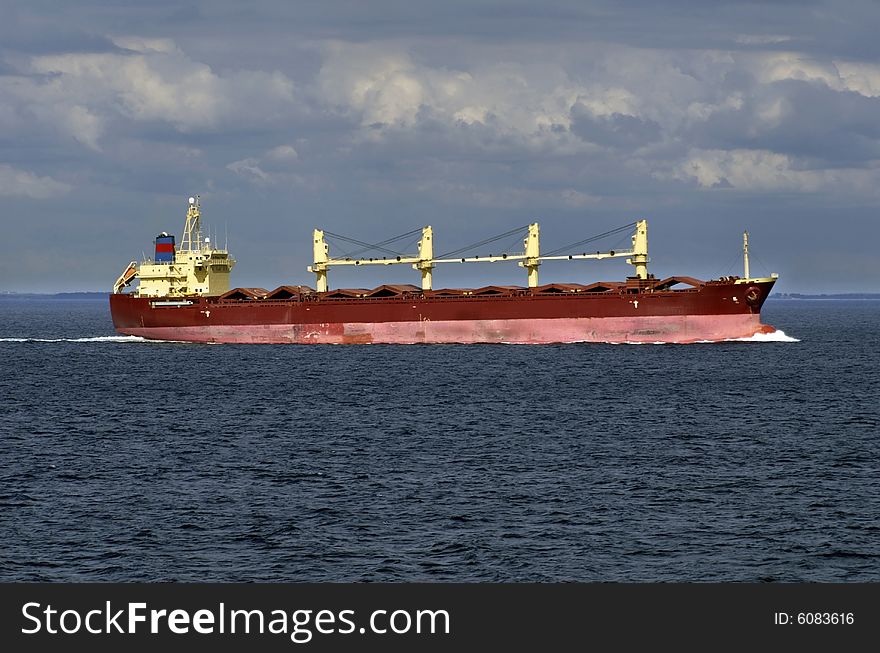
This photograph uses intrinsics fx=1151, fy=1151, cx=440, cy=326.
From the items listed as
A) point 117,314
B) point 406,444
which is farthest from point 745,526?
point 117,314

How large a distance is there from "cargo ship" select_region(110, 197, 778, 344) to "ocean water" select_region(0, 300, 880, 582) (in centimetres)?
1256

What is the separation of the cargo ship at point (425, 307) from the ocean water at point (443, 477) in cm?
1256

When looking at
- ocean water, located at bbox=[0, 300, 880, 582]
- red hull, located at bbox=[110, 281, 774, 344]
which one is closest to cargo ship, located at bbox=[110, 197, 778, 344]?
red hull, located at bbox=[110, 281, 774, 344]

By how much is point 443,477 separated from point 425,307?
47974mm

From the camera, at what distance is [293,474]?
3366 centimetres

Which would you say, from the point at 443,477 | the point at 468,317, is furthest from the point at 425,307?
the point at 443,477

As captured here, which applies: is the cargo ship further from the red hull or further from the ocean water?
the ocean water

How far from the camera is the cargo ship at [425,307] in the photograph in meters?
75.8

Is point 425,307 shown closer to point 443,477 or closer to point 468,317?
point 468,317

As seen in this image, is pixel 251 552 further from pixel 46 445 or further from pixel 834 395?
pixel 834 395

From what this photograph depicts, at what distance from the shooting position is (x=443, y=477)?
33.1m

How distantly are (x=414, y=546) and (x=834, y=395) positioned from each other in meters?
34.5

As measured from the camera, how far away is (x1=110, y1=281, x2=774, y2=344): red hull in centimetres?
7550

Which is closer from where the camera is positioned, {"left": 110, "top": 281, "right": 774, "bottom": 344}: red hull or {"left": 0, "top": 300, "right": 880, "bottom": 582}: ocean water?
{"left": 0, "top": 300, "right": 880, "bottom": 582}: ocean water
